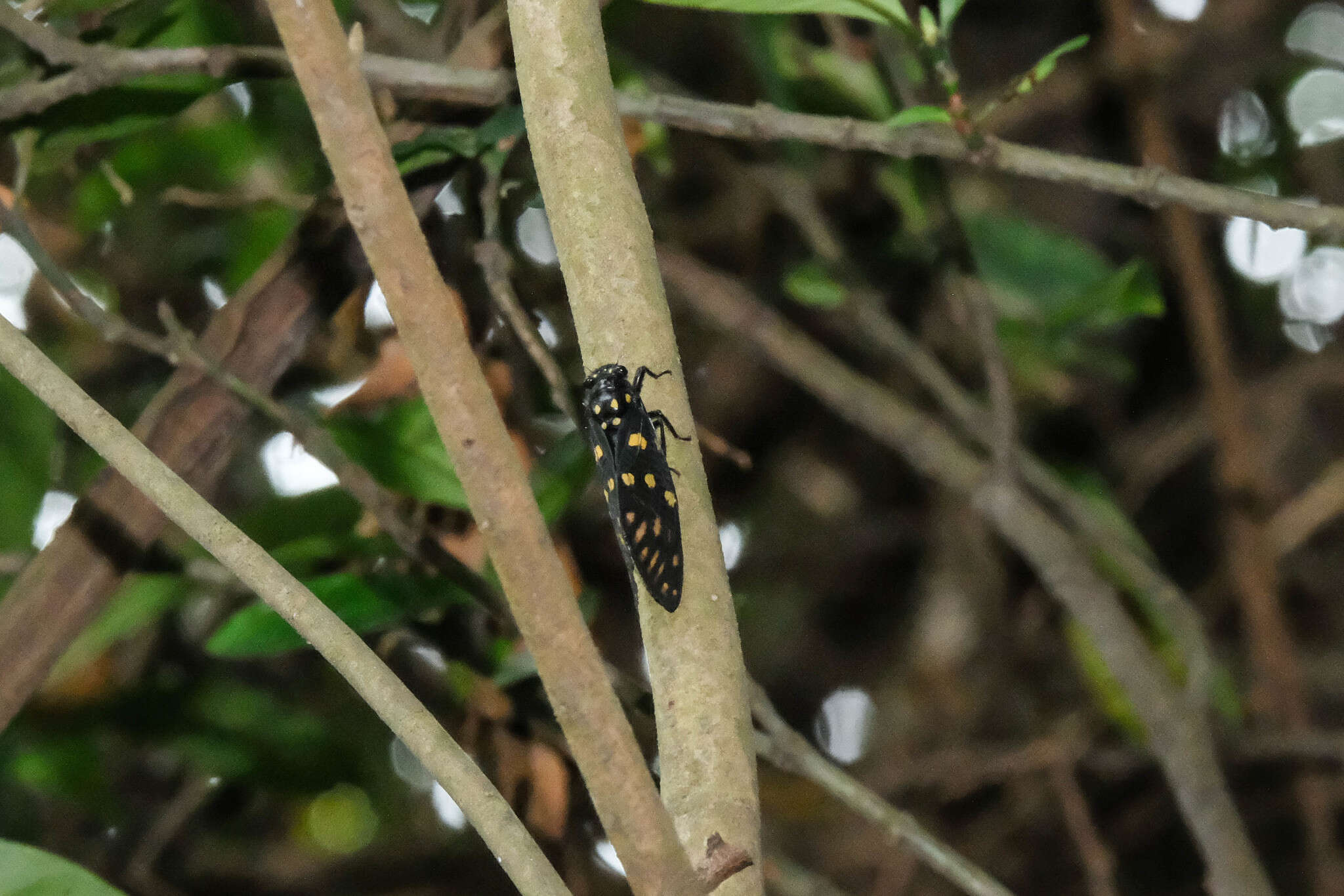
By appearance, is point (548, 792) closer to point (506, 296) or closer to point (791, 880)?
Result: point (791, 880)

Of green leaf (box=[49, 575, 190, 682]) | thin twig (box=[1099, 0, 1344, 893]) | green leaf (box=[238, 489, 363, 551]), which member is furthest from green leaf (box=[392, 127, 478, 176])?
thin twig (box=[1099, 0, 1344, 893])

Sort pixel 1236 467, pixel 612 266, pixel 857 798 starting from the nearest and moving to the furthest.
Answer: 1. pixel 612 266
2. pixel 857 798
3. pixel 1236 467

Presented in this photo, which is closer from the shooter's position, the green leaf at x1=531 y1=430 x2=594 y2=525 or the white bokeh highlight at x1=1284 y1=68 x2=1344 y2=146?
the green leaf at x1=531 y1=430 x2=594 y2=525

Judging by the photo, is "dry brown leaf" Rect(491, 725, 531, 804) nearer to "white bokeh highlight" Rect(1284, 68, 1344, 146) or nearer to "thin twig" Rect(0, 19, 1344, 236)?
"thin twig" Rect(0, 19, 1344, 236)

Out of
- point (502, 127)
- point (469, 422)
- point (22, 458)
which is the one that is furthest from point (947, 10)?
point (22, 458)

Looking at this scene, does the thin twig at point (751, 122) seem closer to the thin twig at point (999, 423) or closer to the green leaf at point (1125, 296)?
the green leaf at point (1125, 296)
